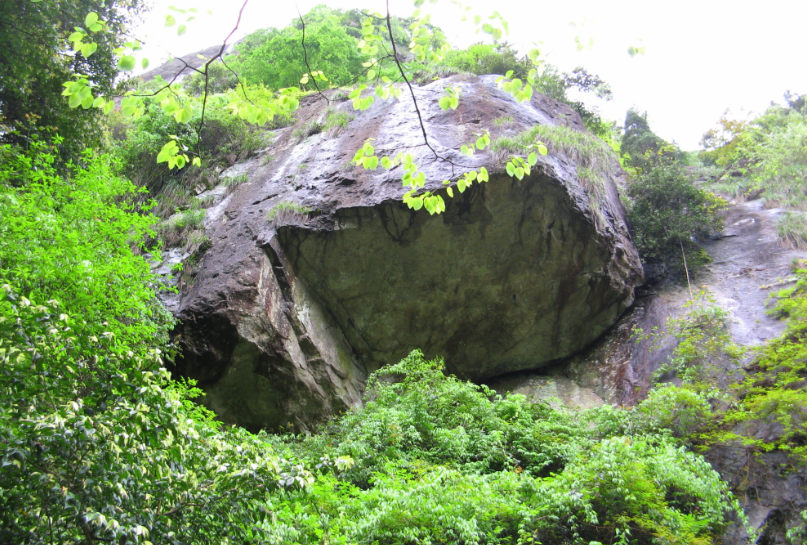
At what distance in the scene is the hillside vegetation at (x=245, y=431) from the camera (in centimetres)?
330

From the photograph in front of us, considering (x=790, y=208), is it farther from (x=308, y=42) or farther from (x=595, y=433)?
(x=308, y=42)

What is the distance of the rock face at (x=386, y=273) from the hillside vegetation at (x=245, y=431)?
1010mm

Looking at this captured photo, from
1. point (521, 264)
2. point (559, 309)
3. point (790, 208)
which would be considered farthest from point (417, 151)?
point (790, 208)

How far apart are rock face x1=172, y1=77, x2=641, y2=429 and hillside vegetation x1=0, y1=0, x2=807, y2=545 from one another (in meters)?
1.01

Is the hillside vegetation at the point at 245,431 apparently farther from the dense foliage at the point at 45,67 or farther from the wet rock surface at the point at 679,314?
the wet rock surface at the point at 679,314

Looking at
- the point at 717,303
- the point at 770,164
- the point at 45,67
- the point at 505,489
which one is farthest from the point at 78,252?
the point at 770,164

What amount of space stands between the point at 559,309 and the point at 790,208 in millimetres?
6203

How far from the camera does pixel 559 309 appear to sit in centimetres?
1166

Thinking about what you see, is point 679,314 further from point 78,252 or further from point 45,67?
point 45,67

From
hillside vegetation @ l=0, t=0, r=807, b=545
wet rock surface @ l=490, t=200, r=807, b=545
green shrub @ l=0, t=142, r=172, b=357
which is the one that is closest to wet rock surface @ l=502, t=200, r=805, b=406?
wet rock surface @ l=490, t=200, r=807, b=545

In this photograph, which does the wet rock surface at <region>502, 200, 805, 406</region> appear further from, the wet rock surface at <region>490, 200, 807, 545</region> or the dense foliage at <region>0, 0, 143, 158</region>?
the dense foliage at <region>0, 0, 143, 158</region>

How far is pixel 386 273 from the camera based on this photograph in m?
11.0

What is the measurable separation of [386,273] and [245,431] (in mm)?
6358

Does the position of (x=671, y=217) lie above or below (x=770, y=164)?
below
